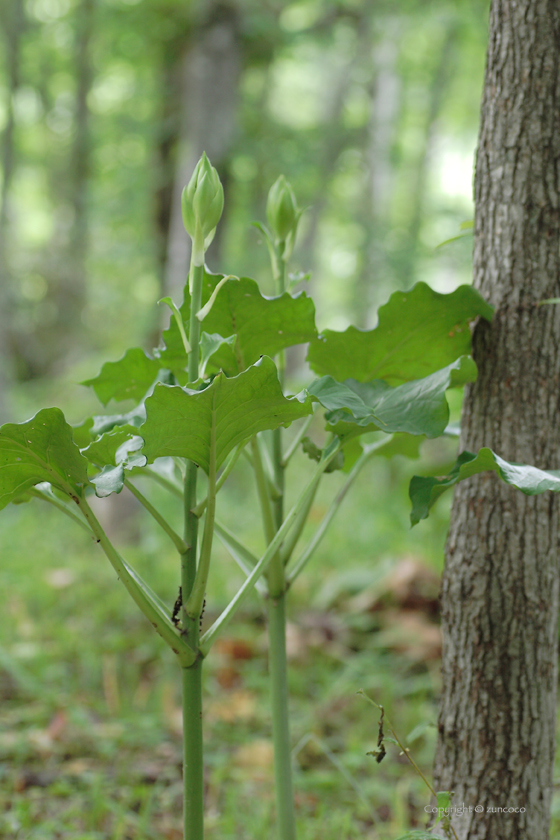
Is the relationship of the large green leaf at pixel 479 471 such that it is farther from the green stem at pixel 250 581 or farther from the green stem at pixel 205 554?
the green stem at pixel 205 554

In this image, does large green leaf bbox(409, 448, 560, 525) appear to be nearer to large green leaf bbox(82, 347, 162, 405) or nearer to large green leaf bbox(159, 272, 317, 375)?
large green leaf bbox(159, 272, 317, 375)

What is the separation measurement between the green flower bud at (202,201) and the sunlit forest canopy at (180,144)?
1.29 meters

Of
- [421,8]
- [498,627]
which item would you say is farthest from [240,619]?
[421,8]

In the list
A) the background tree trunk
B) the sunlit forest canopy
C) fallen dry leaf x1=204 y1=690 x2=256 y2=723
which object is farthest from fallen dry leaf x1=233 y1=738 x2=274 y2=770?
the background tree trunk

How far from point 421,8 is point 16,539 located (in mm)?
4684

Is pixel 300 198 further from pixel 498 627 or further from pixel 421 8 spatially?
pixel 498 627

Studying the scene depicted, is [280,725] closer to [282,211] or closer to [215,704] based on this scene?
[282,211]

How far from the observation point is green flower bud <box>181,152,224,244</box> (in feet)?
2.65

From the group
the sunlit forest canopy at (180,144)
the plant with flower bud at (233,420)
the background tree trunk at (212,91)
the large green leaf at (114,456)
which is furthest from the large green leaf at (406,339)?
the background tree trunk at (212,91)

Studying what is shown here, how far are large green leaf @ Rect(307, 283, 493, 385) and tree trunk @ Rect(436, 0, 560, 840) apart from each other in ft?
0.31

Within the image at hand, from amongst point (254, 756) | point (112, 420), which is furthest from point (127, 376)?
point (254, 756)

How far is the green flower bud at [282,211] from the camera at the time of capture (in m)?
1.04

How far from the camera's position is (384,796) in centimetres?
164

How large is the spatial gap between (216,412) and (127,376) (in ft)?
1.35
